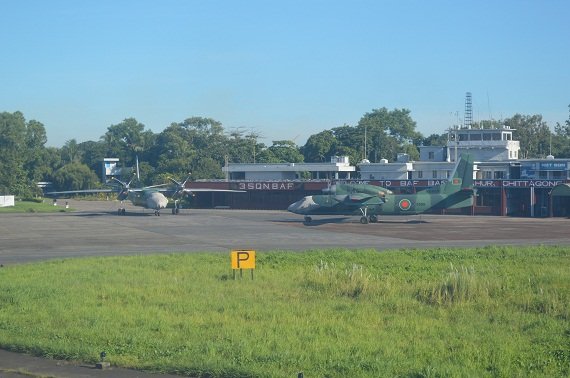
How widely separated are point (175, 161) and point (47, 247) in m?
92.2

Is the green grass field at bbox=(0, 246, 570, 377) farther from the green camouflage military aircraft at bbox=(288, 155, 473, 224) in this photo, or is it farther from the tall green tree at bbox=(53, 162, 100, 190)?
the tall green tree at bbox=(53, 162, 100, 190)

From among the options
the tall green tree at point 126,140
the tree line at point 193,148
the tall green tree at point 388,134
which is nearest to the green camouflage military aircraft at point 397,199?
the tree line at point 193,148

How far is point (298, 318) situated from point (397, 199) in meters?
42.6

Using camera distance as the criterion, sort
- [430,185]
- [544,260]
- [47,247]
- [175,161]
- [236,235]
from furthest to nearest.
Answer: [175,161] → [430,185] → [236,235] → [47,247] → [544,260]

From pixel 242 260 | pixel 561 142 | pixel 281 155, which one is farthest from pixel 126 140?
pixel 242 260

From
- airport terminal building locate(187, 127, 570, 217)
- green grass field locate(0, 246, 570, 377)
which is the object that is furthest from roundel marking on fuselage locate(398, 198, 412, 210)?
green grass field locate(0, 246, 570, 377)

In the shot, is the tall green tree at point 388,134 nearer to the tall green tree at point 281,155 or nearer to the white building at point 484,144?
the tall green tree at point 281,155

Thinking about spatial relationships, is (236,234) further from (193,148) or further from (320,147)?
(193,148)

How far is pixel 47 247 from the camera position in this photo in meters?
43.0

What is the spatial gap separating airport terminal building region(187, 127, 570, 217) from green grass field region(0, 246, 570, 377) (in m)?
43.6

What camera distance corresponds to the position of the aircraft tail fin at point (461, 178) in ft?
201

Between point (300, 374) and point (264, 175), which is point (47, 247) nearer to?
point (300, 374)

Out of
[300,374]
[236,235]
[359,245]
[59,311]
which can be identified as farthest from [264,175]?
[300,374]

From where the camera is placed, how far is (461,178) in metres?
61.6
